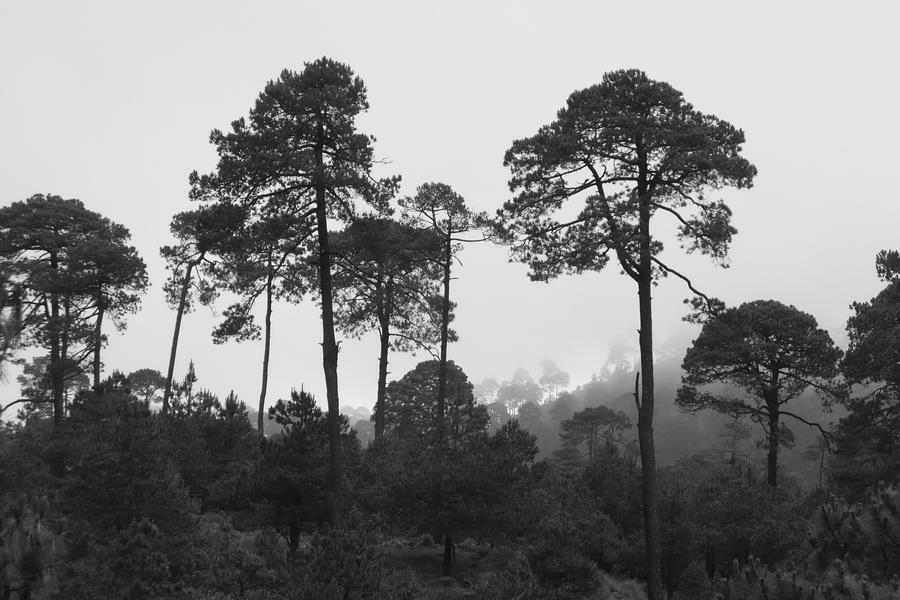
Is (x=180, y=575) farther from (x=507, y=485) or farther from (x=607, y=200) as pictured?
(x=607, y=200)

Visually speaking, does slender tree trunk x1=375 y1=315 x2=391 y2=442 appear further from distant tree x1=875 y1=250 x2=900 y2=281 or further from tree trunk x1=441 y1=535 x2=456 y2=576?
distant tree x1=875 y1=250 x2=900 y2=281

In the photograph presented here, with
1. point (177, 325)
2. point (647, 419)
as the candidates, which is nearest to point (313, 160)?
point (647, 419)

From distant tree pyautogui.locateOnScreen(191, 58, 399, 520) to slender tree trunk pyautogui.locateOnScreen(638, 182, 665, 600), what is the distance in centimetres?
683

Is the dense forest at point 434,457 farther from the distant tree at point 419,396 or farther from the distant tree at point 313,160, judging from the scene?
the distant tree at point 419,396

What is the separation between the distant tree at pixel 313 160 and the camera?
15078mm

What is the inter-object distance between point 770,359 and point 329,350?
18.0m

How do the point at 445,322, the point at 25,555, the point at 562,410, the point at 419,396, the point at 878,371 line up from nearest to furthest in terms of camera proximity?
the point at 25,555 → the point at 878,371 → the point at 445,322 → the point at 419,396 → the point at 562,410

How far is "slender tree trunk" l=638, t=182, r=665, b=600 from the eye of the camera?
13430 mm

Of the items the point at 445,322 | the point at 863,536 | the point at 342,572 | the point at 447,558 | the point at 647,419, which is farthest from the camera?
the point at 445,322

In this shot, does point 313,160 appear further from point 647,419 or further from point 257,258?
point 647,419

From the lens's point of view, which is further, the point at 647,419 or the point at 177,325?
the point at 177,325

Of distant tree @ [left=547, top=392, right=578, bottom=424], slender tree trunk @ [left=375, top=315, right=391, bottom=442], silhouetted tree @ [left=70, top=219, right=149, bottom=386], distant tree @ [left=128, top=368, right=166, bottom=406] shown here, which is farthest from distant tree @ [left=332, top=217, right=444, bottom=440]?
distant tree @ [left=547, top=392, right=578, bottom=424]

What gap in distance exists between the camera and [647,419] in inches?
563

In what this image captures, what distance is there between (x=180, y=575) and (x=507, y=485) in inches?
329
